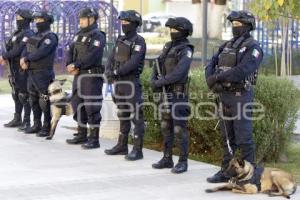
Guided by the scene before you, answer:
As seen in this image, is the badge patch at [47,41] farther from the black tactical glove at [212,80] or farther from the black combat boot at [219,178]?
the black combat boot at [219,178]

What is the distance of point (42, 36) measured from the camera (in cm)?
1038

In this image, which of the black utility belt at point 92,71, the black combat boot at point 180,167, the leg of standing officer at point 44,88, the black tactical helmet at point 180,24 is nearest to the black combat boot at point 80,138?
the leg of standing officer at point 44,88

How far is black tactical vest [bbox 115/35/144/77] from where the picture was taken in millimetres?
8750

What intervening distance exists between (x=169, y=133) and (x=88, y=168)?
1098 millimetres

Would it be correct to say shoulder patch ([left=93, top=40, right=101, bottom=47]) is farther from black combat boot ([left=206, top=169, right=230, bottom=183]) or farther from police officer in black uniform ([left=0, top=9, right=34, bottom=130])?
black combat boot ([left=206, top=169, right=230, bottom=183])

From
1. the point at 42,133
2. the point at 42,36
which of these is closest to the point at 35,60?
the point at 42,36

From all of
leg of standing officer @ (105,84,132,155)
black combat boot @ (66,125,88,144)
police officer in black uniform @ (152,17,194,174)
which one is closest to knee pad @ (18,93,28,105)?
black combat boot @ (66,125,88,144)

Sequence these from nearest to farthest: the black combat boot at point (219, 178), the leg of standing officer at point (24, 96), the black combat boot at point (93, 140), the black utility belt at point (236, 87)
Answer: the black utility belt at point (236, 87) < the black combat boot at point (219, 178) < the black combat boot at point (93, 140) < the leg of standing officer at point (24, 96)

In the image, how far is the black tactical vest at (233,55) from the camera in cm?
739

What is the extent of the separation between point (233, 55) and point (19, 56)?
4525 mm

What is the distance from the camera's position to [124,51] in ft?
28.8

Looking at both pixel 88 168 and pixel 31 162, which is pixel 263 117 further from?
pixel 31 162

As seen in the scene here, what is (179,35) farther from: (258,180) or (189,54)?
(258,180)

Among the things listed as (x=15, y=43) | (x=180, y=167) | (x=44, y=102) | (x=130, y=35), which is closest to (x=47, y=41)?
(x=15, y=43)
